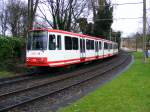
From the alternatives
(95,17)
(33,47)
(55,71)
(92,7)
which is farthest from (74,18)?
(33,47)

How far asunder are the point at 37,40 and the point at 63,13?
23.3 metres

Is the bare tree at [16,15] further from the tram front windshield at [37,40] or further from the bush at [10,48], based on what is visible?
the tram front windshield at [37,40]

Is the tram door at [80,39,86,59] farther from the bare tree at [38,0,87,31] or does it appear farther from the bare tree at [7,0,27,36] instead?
the bare tree at [7,0,27,36]

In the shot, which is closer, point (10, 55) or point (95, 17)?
point (10, 55)

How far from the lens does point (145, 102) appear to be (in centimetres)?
1171

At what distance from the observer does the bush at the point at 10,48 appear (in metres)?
26.0

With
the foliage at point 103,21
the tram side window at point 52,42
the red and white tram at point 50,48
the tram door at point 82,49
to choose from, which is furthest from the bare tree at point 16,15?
the tram side window at point 52,42

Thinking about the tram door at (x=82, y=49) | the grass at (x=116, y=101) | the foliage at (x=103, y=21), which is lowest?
the grass at (x=116, y=101)

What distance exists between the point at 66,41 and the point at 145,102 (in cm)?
1425

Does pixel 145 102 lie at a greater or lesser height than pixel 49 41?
lesser

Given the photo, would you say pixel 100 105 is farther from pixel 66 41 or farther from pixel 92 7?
pixel 92 7

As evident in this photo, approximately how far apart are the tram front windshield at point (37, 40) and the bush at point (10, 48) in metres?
3.02

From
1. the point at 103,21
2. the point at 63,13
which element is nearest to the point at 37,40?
the point at 63,13

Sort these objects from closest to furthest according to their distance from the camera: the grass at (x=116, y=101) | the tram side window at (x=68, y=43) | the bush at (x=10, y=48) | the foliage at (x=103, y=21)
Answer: the grass at (x=116, y=101), the tram side window at (x=68, y=43), the bush at (x=10, y=48), the foliage at (x=103, y=21)
